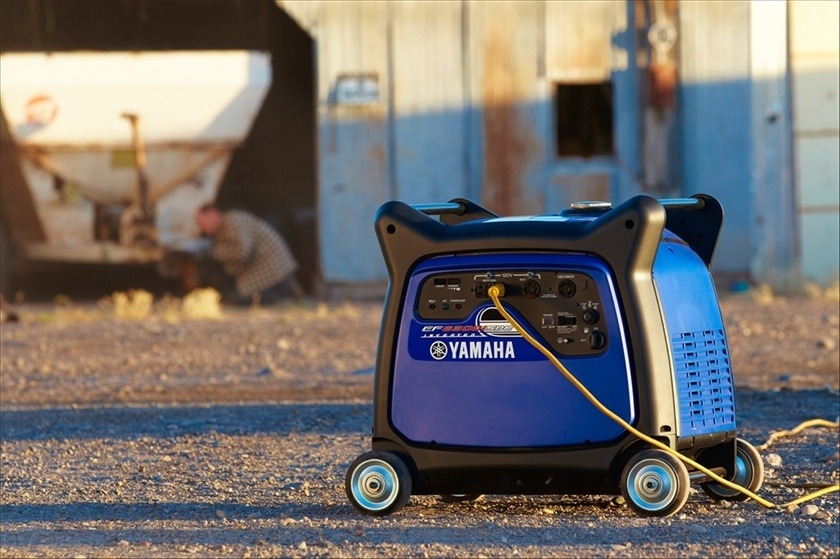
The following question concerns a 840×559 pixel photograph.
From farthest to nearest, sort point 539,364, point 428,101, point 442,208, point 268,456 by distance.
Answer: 1. point 428,101
2. point 268,456
3. point 442,208
4. point 539,364

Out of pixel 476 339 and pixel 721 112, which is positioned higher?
A: pixel 721 112

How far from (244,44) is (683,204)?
17.8 meters

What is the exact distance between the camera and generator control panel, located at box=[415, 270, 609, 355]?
5117 mm

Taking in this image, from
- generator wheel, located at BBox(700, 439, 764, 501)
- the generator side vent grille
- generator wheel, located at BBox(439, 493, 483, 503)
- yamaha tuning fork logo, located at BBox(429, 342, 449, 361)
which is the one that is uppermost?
yamaha tuning fork logo, located at BBox(429, 342, 449, 361)

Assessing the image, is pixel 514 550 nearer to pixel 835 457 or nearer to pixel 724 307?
pixel 835 457

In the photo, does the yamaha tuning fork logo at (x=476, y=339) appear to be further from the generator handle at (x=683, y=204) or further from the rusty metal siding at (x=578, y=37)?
the rusty metal siding at (x=578, y=37)

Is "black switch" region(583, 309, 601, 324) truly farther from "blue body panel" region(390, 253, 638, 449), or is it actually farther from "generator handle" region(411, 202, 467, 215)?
"generator handle" region(411, 202, 467, 215)

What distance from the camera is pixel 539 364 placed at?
5156 mm

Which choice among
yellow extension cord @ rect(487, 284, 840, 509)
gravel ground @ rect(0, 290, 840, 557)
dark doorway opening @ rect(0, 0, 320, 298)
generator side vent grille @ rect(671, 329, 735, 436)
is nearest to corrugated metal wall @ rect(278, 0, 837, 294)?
gravel ground @ rect(0, 290, 840, 557)

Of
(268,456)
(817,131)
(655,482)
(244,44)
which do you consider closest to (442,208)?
(655,482)

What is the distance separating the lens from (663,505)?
5.02 metres

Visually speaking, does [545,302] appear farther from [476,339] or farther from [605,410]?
[605,410]

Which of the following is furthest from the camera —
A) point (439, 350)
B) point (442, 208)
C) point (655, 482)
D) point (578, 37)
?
point (578, 37)

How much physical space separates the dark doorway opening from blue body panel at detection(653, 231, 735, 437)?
51.6 feet
